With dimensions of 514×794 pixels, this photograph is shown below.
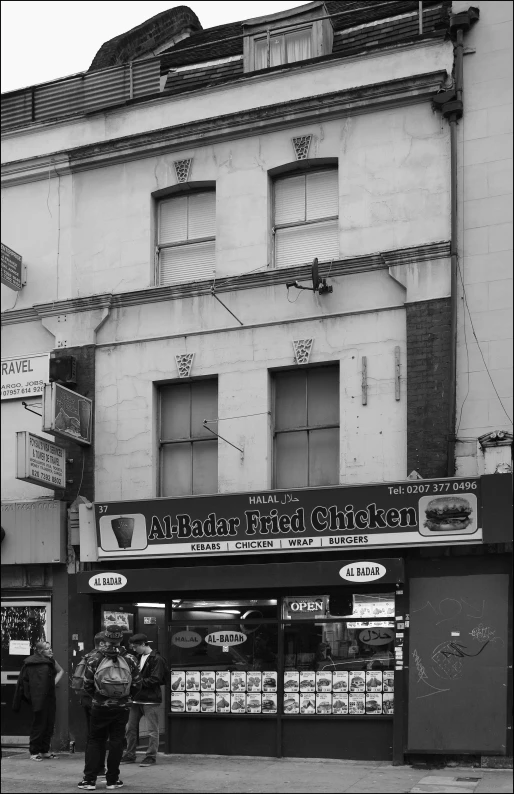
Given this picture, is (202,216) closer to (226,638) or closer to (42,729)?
(226,638)

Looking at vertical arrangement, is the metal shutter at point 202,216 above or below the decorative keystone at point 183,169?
below

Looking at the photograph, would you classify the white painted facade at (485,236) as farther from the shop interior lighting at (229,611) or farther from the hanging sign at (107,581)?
the hanging sign at (107,581)

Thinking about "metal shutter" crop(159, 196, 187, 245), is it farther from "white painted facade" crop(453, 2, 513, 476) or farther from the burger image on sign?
the burger image on sign

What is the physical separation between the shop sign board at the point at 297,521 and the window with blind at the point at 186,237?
3.50m

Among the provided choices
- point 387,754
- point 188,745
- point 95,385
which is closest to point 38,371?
point 95,385

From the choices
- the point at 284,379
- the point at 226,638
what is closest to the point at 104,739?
the point at 226,638

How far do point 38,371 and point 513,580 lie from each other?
782 centimetres

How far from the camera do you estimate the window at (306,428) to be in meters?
15.9

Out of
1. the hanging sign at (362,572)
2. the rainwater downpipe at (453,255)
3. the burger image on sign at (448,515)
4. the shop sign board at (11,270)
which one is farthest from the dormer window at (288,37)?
the hanging sign at (362,572)

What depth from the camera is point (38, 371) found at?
17.6 m

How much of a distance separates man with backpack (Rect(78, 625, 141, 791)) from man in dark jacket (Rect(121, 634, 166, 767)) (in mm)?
2004

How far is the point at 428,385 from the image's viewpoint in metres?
14.9

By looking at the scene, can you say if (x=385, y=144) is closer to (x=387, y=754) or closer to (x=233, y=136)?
(x=233, y=136)

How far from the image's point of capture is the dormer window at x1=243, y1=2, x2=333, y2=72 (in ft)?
57.2
